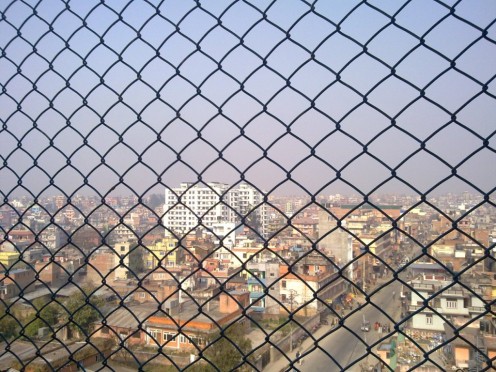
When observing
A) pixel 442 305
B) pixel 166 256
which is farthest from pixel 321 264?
pixel 166 256

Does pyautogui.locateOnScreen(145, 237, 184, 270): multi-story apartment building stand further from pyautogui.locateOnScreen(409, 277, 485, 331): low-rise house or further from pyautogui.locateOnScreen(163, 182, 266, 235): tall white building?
pyautogui.locateOnScreen(409, 277, 485, 331): low-rise house

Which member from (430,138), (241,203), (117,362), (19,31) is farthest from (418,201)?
(117,362)

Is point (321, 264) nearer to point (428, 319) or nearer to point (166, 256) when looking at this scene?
point (428, 319)

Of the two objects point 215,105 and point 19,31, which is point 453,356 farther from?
point 19,31

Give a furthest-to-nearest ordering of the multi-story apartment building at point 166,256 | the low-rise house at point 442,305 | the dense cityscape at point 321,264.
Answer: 1. the multi-story apartment building at point 166,256
2. the low-rise house at point 442,305
3. the dense cityscape at point 321,264

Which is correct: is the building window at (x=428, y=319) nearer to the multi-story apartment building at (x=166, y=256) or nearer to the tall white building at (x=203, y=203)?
the tall white building at (x=203, y=203)

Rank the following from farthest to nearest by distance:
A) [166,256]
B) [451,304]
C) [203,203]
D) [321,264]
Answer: [321,264] < [203,203] < [451,304] < [166,256]

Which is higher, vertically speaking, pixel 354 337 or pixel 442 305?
pixel 442 305

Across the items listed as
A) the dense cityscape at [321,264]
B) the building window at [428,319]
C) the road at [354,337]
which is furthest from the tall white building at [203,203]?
the building window at [428,319]
